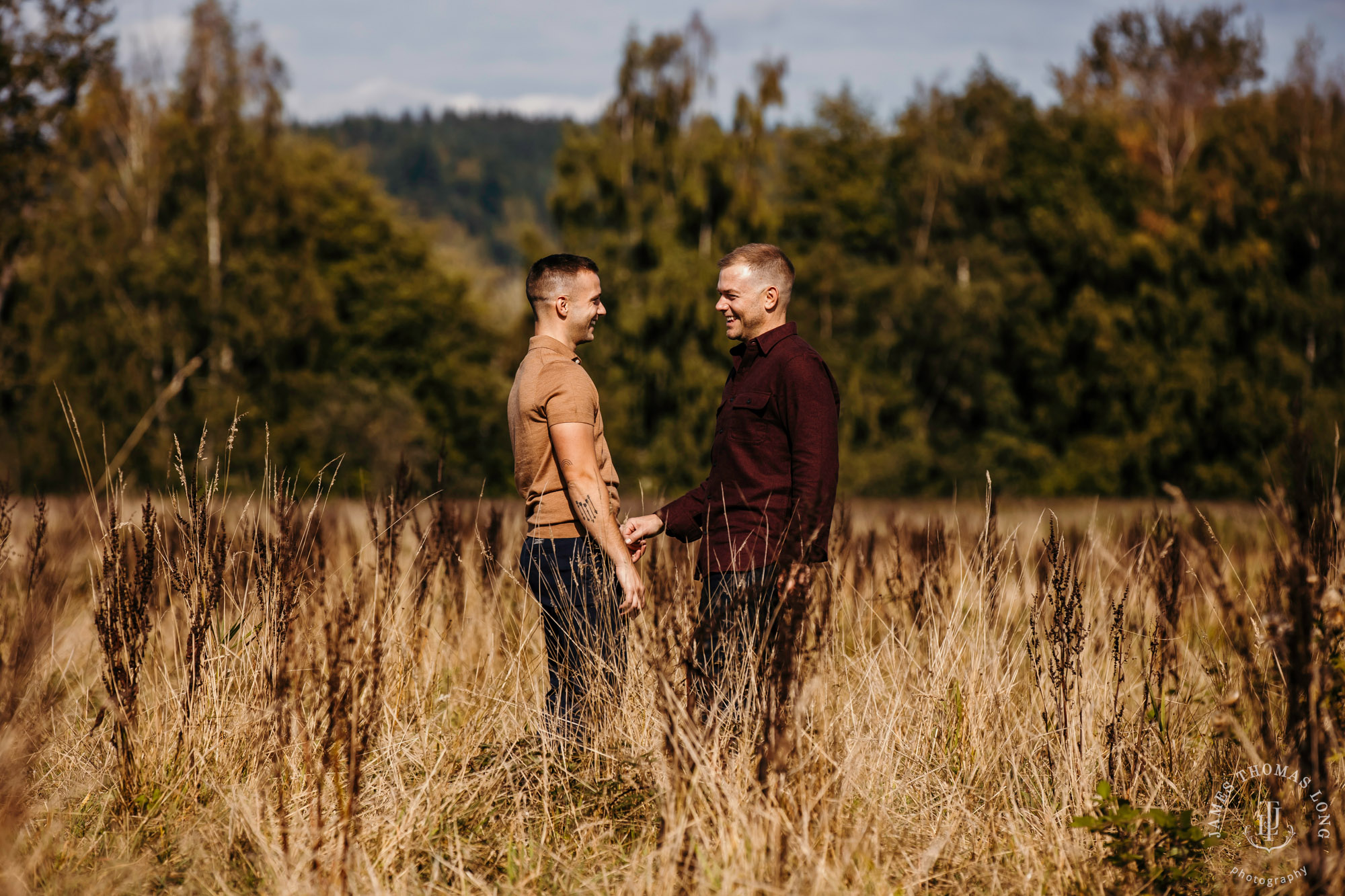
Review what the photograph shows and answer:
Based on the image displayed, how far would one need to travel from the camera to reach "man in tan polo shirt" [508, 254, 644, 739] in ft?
10.4

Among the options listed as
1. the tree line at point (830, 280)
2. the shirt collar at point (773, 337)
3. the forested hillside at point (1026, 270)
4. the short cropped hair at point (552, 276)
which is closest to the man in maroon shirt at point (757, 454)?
the shirt collar at point (773, 337)

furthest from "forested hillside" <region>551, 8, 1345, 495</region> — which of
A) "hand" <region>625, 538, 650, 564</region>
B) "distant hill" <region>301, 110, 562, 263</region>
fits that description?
"distant hill" <region>301, 110, 562, 263</region>

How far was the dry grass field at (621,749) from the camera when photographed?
8.05 feet

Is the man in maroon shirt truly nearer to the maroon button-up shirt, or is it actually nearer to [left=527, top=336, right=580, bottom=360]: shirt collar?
the maroon button-up shirt

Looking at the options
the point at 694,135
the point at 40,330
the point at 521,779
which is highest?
the point at 694,135

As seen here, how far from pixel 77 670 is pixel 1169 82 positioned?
2889cm

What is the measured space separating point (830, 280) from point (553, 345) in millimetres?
24725

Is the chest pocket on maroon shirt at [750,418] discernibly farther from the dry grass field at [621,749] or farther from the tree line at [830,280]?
the tree line at [830,280]

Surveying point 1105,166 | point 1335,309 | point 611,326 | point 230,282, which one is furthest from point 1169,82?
point 230,282

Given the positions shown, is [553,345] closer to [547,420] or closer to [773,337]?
[547,420]

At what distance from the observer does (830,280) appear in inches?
1070

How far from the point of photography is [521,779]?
3.19 metres

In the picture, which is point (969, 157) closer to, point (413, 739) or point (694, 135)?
point (694, 135)

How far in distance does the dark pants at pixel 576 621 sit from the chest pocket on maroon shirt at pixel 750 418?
2.02 feet
